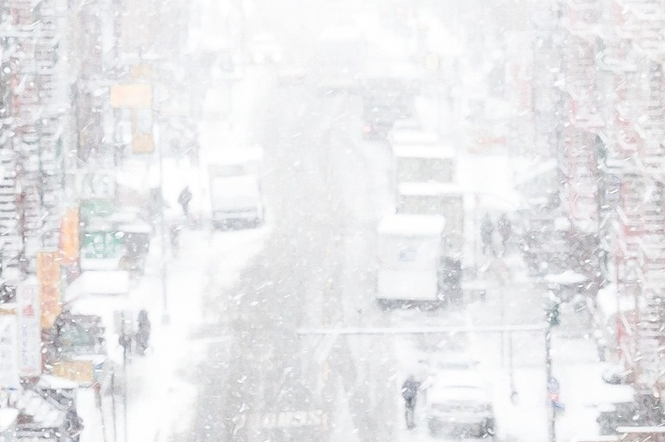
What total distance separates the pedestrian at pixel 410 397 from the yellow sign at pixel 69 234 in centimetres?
967

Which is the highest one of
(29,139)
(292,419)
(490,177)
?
(29,139)

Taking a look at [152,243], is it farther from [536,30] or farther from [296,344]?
[536,30]

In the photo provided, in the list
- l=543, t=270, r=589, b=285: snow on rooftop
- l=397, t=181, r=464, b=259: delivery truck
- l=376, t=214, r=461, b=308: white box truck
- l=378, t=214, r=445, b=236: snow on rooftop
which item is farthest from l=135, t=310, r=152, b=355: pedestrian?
l=543, t=270, r=589, b=285: snow on rooftop

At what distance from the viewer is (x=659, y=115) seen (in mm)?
33844

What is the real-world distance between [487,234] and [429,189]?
3078 millimetres

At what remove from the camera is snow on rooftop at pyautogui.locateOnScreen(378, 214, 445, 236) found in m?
42.7

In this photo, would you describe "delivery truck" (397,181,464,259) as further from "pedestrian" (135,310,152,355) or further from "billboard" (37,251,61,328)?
"billboard" (37,251,61,328)

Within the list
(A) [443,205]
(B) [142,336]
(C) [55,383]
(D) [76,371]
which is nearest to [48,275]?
(D) [76,371]

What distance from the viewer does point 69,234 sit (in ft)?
123

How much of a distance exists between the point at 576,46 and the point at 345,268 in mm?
10796

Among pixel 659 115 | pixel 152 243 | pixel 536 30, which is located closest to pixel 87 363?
pixel 659 115

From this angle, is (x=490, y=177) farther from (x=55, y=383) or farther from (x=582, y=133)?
(x=55, y=383)

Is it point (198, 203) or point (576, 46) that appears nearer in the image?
point (576, 46)

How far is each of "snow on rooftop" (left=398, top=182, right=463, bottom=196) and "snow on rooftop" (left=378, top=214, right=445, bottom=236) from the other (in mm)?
3630
